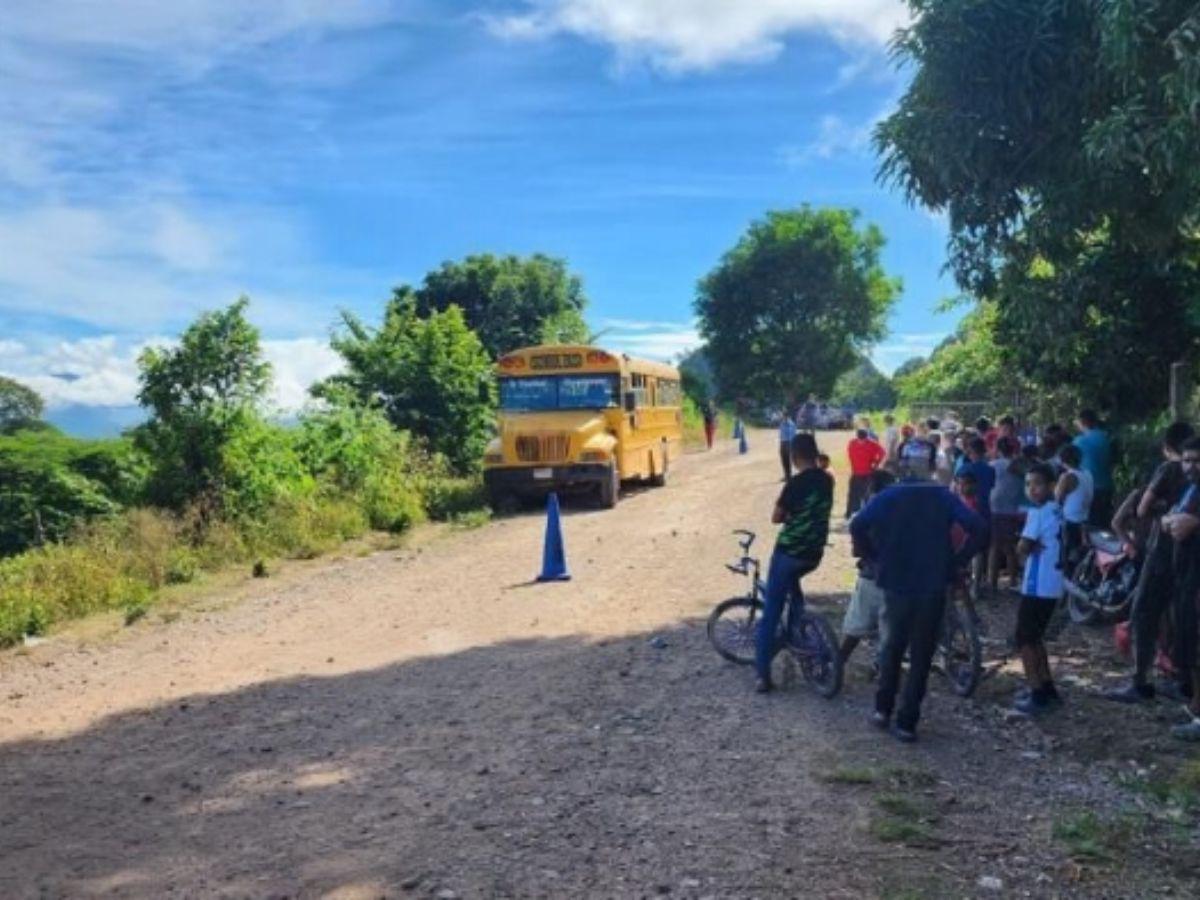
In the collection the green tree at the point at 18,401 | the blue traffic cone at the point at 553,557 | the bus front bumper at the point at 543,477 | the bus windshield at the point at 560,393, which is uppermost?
the green tree at the point at 18,401

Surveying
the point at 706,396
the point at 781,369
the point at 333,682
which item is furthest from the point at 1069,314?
the point at 781,369

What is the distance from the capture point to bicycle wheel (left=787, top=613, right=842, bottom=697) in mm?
7191

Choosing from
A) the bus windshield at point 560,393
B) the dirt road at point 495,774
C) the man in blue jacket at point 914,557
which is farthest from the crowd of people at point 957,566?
the bus windshield at point 560,393

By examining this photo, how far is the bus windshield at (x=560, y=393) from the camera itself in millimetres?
20328

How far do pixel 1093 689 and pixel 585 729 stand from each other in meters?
3.84

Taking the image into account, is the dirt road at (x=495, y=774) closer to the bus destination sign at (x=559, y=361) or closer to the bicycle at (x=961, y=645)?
the bicycle at (x=961, y=645)

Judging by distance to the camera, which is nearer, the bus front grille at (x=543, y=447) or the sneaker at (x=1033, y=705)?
the sneaker at (x=1033, y=705)

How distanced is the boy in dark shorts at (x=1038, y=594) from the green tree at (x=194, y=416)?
40.0ft

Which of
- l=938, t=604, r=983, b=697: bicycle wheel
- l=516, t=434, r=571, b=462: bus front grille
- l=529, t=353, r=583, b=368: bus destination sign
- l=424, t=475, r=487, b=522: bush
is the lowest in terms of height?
l=938, t=604, r=983, b=697: bicycle wheel

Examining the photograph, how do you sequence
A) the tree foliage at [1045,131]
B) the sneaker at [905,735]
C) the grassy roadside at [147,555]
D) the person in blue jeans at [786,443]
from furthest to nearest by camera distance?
the person in blue jeans at [786,443] → the grassy roadside at [147,555] → the tree foliage at [1045,131] → the sneaker at [905,735]

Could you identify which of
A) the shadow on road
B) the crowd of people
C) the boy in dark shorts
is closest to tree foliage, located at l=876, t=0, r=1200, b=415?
the crowd of people

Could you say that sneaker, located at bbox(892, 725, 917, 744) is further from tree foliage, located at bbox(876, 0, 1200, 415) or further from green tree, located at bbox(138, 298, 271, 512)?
green tree, located at bbox(138, 298, 271, 512)

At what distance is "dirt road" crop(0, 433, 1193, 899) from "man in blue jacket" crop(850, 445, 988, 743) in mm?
552

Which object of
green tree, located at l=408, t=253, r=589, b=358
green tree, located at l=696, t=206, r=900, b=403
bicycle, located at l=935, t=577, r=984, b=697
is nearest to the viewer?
bicycle, located at l=935, t=577, r=984, b=697
